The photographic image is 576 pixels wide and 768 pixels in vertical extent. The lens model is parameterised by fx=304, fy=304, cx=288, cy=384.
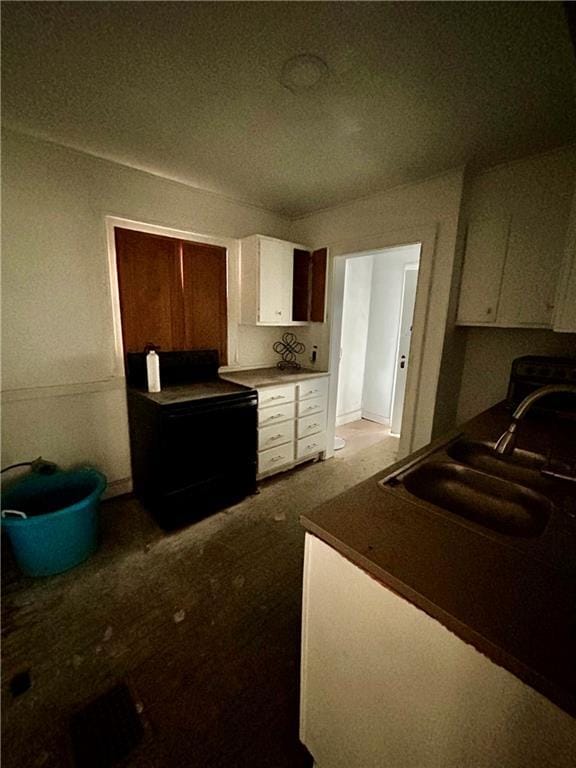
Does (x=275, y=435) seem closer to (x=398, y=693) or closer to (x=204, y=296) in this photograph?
(x=204, y=296)

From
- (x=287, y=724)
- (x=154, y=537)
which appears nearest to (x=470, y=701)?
(x=287, y=724)

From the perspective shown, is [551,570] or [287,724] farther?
[287,724]

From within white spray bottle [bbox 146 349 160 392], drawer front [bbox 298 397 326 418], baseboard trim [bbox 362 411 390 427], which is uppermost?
white spray bottle [bbox 146 349 160 392]

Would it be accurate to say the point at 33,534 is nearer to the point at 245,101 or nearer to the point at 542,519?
the point at 542,519

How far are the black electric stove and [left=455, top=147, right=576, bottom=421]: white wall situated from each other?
1.85m

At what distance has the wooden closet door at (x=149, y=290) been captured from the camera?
230 centimetres

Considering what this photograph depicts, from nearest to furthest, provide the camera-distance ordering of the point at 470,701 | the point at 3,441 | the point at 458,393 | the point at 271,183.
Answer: the point at 470,701
the point at 3,441
the point at 271,183
the point at 458,393

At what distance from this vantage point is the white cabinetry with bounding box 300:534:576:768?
54cm

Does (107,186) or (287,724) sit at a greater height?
(107,186)

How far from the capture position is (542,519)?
3.44 feet


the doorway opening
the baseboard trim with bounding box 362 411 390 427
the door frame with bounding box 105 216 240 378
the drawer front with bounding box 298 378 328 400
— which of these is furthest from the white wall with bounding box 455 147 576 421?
the door frame with bounding box 105 216 240 378

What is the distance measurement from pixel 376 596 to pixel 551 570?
1.30 ft

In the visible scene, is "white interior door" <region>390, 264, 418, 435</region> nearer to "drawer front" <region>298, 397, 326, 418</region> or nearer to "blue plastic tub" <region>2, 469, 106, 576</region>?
"drawer front" <region>298, 397, 326, 418</region>

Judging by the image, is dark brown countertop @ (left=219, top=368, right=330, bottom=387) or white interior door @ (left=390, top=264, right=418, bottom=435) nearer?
Answer: dark brown countertop @ (left=219, top=368, right=330, bottom=387)
